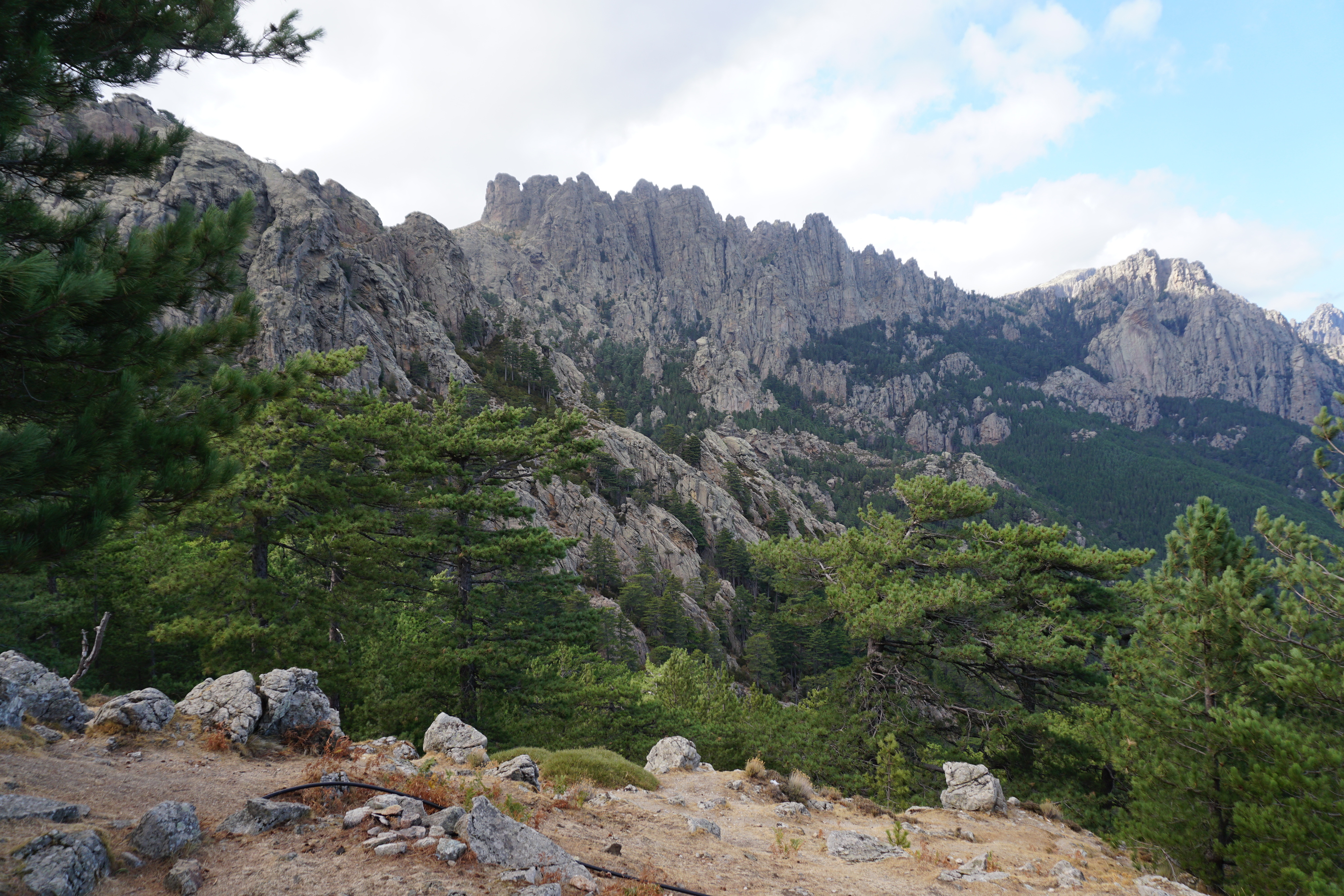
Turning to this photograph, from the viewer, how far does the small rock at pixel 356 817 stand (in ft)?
19.6

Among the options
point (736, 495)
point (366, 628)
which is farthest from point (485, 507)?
point (736, 495)

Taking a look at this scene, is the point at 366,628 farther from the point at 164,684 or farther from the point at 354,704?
the point at 164,684

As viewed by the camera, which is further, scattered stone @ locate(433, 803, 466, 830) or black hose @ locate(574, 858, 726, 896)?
scattered stone @ locate(433, 803, 466, 830)

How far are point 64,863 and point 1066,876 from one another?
11586 mm

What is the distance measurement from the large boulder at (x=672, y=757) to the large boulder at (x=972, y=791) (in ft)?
19.7

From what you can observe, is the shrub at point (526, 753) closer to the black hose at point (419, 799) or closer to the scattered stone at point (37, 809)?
the black hose at point (419, 799)

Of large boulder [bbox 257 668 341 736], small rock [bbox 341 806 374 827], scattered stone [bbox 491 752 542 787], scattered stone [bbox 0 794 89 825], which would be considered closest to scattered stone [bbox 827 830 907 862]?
scattered stone [bbox 491 752 542 787]

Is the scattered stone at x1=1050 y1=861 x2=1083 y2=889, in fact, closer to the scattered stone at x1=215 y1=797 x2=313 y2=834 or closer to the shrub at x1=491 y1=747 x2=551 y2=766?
the shrub at x1=491 y1=747 x2=551 y2=766

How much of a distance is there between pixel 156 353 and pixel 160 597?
52.7ft

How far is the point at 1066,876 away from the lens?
27.5 feet

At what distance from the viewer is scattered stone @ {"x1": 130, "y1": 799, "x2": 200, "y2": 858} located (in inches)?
193

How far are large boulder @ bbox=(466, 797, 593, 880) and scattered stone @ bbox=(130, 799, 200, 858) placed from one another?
2.43 meters

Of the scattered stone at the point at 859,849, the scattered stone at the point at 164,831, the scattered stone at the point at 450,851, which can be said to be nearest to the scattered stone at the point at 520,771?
the scattered stone at the point at 450,851

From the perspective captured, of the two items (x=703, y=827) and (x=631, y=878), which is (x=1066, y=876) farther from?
(x=631, y=878)
